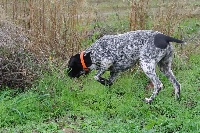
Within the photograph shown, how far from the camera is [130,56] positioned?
699 centimetres

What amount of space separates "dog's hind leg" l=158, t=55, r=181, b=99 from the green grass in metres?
0.15

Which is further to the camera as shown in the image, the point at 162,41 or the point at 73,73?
the point at 73,73

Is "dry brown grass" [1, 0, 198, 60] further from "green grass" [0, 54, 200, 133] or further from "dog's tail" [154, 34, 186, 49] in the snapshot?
"dog's tail" [154, 34, 186, 49]

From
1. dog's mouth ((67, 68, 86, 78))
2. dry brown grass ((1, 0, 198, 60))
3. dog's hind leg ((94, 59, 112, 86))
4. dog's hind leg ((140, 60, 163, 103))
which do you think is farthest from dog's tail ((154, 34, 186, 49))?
dry brown grass ((1, 0, 198, 60))

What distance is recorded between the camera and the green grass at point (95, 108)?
5.73 meters

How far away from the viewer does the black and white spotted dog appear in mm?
6797

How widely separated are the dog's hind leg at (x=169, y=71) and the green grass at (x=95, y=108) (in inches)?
6.1

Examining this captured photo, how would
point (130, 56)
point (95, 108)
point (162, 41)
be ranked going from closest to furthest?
point (95, 108) < point (162, 41) < point (130, 56)

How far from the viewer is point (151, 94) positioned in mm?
7176

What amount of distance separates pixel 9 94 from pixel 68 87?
1.01 m

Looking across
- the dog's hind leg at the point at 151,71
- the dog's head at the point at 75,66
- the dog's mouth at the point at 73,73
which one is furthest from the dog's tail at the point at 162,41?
the dog's mouth at the point at 73,73

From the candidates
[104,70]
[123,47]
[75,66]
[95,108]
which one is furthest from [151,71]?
[75,66]

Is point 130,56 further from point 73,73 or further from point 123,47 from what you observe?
point 73,73

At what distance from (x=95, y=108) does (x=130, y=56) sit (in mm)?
1119
